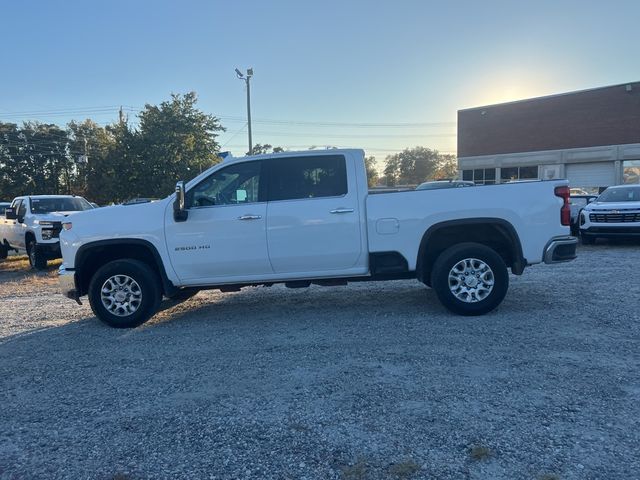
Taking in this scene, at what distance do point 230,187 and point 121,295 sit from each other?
1920mm

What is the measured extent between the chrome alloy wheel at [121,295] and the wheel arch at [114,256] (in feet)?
1.07

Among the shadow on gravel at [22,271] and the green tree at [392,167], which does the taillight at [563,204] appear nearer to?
the shadow on gravel at [22,271]

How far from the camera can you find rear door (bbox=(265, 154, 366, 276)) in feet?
19.4

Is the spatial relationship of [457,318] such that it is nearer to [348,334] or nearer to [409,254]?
[409,254]

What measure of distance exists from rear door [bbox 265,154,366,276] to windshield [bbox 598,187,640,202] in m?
10.9

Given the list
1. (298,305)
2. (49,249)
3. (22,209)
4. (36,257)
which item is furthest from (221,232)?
(22,209)

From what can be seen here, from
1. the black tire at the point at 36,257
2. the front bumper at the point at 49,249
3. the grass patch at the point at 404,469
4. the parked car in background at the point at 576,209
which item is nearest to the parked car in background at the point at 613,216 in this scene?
the parked car in background at the point at 576,209

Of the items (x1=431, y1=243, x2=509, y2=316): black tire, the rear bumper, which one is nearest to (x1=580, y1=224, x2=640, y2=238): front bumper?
the rear bumper

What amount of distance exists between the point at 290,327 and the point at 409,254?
5.65 ft

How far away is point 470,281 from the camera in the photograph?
5988mm

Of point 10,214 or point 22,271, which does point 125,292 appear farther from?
point 10,214

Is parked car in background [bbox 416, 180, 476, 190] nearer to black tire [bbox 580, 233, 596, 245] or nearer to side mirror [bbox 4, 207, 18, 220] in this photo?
black tire [bbox 580, 233, 596, 245]

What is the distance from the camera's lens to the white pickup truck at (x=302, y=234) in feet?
19.4

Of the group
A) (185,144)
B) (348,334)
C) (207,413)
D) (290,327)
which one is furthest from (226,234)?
(185,144)
